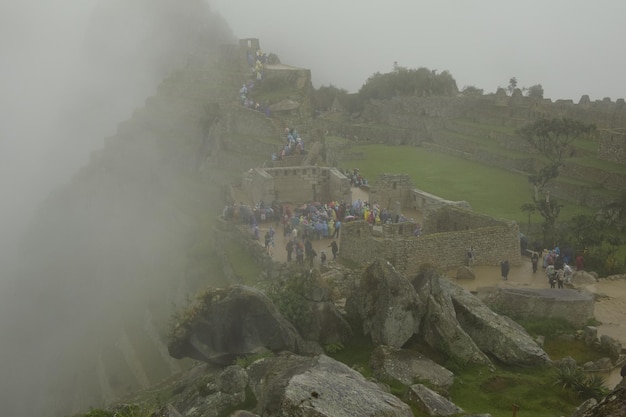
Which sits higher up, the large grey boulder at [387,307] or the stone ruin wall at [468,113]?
the stone ruin wall at [468,113]

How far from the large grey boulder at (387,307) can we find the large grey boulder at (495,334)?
4.13 ft

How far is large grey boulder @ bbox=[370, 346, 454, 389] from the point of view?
50.7ft

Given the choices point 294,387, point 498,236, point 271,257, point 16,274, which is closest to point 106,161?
point 16,274

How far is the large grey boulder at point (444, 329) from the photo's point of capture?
54.9 ft

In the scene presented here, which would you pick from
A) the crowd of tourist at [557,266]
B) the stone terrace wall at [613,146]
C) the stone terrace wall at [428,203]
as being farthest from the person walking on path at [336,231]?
the stone terrace wall at [613,146]

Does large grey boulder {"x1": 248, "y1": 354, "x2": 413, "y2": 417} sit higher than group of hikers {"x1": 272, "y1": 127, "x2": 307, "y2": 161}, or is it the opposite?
group of hikers {"x1": 272, "y1": 127, "x2": 307, "y2": 161}

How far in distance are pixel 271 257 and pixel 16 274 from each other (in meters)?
31.0

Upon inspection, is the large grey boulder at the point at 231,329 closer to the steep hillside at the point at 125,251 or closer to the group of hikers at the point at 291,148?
the steep hillside at the point at 125,251

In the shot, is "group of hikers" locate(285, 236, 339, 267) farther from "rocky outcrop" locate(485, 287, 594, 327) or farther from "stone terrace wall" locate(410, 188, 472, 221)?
"rocky outcrop" locate(485, 287, 594, 327)

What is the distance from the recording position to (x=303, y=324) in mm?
18094

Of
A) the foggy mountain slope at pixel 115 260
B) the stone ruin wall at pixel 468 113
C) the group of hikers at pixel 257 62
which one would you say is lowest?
the foggy mountain slope at pixel 115 260

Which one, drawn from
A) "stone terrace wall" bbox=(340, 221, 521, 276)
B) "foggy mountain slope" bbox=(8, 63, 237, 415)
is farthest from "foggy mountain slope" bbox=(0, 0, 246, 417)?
"stone terrace wall" bbox=(340, 221, 521, 276)

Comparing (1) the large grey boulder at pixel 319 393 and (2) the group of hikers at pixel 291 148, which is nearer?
(1) the large grey boulder at pixel 319 393

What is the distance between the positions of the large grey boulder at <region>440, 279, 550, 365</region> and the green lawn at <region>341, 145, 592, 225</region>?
18.4 meters
